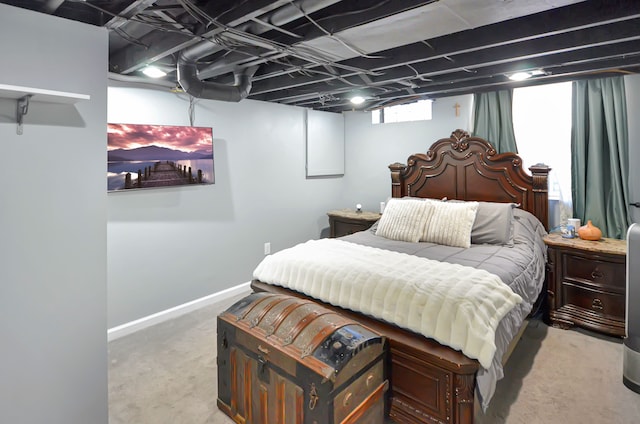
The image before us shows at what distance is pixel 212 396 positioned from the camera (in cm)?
224

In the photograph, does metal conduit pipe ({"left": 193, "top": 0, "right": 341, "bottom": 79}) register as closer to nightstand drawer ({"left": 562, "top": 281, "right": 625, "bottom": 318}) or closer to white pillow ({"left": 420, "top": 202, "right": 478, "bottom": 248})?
white pillow ({"left": 420, "top": 202, "right": 478, "bottom": 248})

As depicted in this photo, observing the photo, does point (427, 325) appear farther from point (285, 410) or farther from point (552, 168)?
point (552, 168)

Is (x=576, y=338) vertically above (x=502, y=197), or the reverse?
(x=502, y=197)

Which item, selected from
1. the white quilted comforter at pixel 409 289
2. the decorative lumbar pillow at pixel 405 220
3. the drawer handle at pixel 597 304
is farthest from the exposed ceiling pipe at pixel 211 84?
the drawer handle at pixel 597 304

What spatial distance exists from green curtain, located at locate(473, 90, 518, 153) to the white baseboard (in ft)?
10.2

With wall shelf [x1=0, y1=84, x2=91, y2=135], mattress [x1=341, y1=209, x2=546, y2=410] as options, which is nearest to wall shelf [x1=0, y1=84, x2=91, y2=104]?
wall shelf [x1=0, y1=84, x2=91, y2=135]

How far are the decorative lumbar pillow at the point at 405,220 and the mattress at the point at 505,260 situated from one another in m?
0.09

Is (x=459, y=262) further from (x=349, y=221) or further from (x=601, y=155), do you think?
(x=349, y=221)

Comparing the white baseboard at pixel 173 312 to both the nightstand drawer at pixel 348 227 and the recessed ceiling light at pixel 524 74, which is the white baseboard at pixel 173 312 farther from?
the recessed ceiling light at pixel 524 74

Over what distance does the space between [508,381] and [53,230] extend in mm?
2753

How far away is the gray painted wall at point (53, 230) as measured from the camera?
1528mm

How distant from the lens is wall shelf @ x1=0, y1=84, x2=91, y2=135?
4.54ft

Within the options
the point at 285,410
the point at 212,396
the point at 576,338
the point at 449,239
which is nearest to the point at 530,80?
the point at 449,239

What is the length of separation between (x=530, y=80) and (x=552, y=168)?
86 cm
